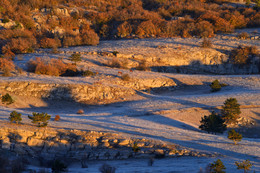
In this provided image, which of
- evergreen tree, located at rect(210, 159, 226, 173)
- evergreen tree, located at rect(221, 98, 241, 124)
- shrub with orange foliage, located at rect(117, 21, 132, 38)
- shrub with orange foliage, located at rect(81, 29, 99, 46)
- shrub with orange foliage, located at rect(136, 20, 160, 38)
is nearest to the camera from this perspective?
evergreen tree, located at rect(210, 159, 226, 173)

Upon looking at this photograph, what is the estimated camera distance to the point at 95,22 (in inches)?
1438

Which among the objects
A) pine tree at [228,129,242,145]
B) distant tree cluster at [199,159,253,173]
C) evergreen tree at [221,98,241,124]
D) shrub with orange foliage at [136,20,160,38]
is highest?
shrub with orange foliage at [136,20,160,38]

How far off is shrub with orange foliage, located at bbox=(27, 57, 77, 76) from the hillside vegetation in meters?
7.07

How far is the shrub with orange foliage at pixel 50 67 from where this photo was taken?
19797mm

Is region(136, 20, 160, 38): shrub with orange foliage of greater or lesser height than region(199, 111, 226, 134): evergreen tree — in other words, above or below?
above

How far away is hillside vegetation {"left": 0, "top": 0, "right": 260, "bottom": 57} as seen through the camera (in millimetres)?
30078

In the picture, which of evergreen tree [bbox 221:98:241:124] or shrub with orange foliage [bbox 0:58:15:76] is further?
shrub with orange foliage [bbox 0:58:15:76]

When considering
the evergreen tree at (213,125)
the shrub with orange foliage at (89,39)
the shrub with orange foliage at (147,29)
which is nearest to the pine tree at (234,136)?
the evergreen tree at (213,125)

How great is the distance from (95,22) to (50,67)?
18273 millimetres

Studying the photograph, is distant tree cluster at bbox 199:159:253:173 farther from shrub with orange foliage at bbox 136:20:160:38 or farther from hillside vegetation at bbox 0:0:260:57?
shrub with orange foliage at bbox 136:20:160:38

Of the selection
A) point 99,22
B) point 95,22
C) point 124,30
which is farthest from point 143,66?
point 95,22

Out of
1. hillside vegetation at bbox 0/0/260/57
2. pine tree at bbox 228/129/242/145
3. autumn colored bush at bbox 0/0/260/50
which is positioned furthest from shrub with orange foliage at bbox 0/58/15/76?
pine tree at bbox 228/129/242/145

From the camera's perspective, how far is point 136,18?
3650 cm

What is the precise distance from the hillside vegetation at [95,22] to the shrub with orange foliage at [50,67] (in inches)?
278
